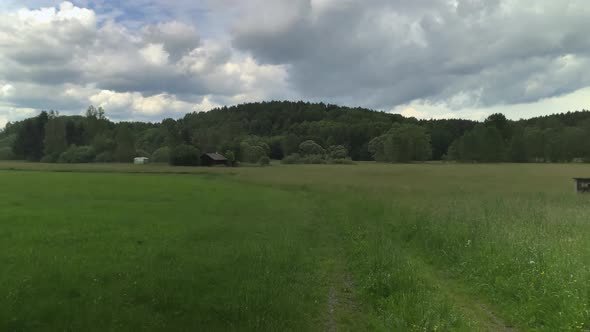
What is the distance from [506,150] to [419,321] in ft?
456

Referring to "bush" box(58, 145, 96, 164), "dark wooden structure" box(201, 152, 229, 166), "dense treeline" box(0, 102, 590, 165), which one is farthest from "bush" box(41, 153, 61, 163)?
"dark wooden structure" box(201, 152, 229, 166)

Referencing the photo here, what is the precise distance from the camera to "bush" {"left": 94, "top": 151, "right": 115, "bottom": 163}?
131m

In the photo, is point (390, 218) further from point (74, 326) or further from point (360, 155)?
point (360, 155)

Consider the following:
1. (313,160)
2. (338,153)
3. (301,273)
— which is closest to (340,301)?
(301,273)

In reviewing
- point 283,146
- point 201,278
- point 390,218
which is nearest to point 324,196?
point 390,218

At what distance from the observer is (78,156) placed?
132 metres

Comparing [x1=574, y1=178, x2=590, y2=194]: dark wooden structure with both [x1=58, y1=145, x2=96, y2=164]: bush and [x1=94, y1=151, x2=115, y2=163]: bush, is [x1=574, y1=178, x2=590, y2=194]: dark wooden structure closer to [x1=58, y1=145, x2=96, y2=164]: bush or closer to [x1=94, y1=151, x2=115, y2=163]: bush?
[x1=94, y1=151, x2=115, y2=163]: bush

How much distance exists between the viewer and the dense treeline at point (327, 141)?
4978 inches

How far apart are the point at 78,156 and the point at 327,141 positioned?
9344cm

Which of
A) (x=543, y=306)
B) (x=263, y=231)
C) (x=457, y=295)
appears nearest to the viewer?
(x=543, y=306)

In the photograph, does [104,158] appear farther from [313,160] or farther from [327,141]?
[327,141]

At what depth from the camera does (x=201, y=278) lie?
11602 mm

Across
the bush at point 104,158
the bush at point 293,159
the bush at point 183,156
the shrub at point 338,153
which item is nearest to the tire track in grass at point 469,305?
the bush at point 183,156

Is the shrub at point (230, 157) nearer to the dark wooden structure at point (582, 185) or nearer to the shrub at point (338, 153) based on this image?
the shrub at point (338, 153)
